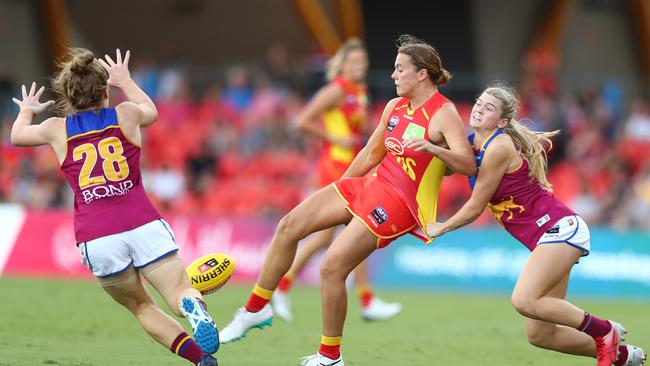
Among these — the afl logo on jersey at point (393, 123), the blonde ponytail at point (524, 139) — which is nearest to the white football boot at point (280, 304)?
the afl logo on jersey at point (393, 123)

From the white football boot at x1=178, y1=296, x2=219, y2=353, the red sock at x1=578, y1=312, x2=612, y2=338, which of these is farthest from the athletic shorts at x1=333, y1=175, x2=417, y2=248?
the white football boot at x1=178, y1=296, x2=219, y2=353

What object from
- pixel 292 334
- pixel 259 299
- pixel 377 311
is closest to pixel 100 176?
pixel 259 299

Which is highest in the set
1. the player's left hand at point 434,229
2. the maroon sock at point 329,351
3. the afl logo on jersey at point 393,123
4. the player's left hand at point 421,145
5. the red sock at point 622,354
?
the afl logo on jersey at point 393,123

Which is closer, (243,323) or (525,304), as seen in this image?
(525,304)

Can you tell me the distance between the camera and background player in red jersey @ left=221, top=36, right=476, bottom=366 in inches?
307

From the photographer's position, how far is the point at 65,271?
1764cm

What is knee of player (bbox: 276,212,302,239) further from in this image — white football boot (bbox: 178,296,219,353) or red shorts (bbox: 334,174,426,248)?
white football boot (bbox: 178,296,219,353)

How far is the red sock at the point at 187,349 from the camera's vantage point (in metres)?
7.14

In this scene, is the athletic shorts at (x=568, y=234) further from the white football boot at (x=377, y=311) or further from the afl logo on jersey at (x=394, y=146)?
the white football boot at (x=377, y=311)

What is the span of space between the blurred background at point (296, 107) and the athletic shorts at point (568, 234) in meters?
9.28

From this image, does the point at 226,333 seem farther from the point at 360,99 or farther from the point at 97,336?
the point at 360,99

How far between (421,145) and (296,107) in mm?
13787

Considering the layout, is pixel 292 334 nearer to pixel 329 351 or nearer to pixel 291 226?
pixel 291 226

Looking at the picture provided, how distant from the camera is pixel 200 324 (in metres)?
6.88
